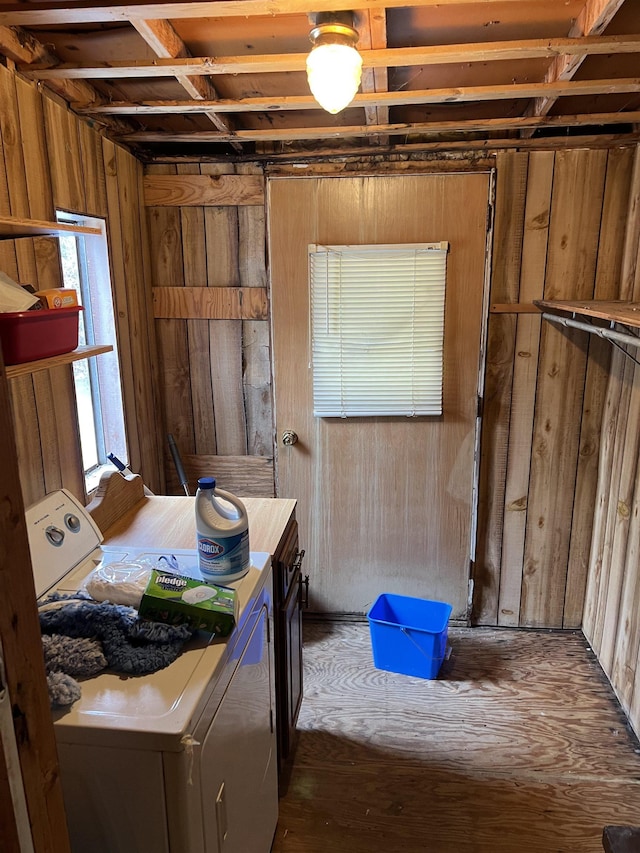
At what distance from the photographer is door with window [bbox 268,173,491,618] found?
256 cm

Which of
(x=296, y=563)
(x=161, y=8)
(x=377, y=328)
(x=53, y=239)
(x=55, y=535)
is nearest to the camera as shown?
(x=161, y=8)

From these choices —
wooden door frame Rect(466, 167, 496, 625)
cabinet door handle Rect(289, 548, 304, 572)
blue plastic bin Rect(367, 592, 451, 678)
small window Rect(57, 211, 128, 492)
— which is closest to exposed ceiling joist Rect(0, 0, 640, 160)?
wooden door frame Rect(466, 167, 496, 625)

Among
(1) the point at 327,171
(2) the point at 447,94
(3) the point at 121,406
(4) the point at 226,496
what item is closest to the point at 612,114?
(2) the point at 447,94

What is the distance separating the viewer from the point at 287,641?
1.94m

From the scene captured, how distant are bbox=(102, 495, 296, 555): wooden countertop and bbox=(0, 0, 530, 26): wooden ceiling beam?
1348mm

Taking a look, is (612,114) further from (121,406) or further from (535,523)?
(121,406)

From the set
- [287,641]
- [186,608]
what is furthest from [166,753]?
[287,641]

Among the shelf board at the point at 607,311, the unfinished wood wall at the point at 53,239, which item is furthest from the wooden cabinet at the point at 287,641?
the shelf board at the point at 607,311

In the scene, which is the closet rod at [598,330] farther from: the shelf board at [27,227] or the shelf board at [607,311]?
the shelf board at [27,227]

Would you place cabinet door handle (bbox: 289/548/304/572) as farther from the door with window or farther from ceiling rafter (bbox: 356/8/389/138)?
ceiling rafter (bbox: 356/8/389/138)

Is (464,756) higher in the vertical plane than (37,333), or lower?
lower

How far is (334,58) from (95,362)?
150cm

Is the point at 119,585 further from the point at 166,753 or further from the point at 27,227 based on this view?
the point at 27,227

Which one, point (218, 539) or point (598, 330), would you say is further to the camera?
point (598, 330)
